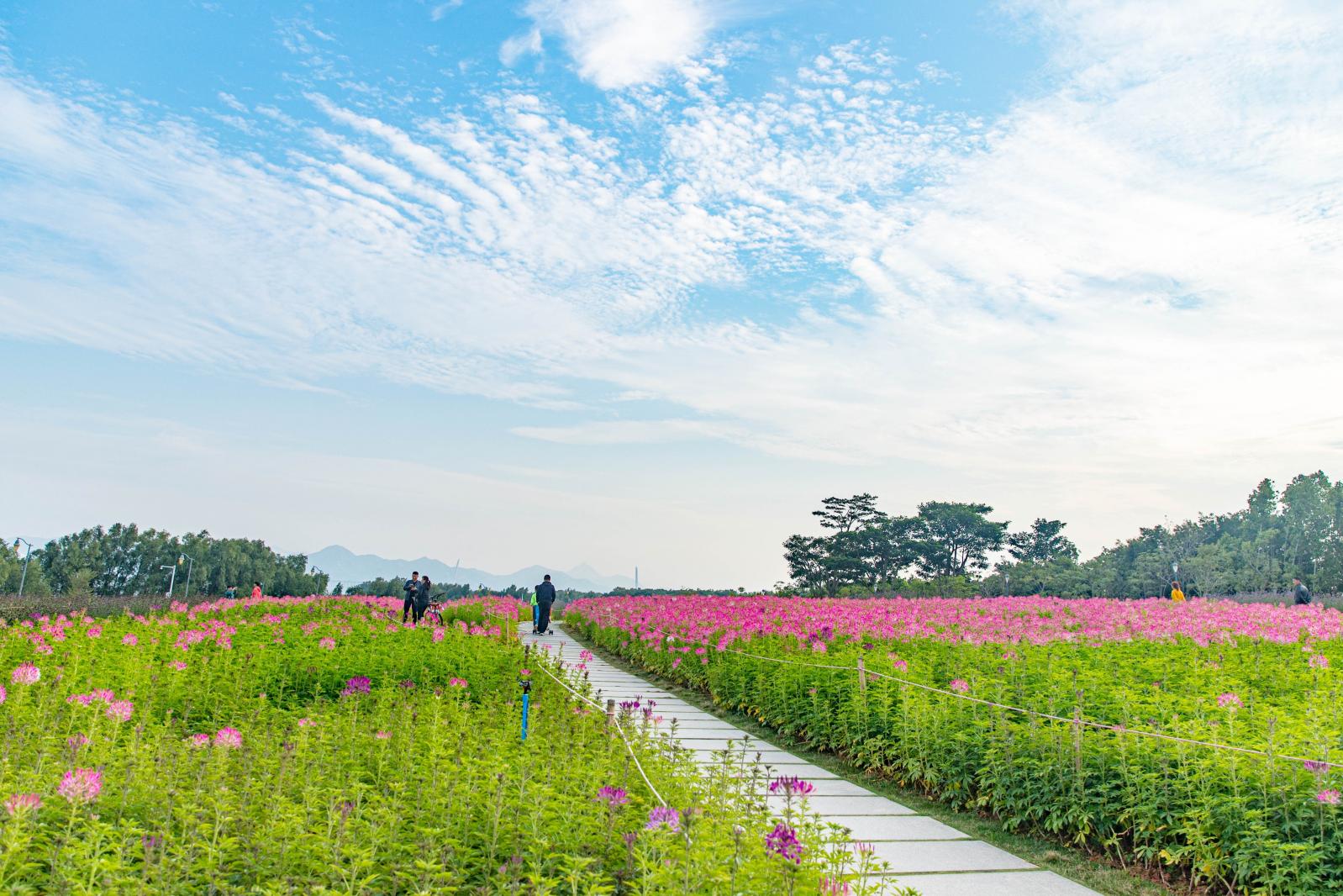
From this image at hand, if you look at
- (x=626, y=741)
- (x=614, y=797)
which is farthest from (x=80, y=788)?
(x=626, y=741)

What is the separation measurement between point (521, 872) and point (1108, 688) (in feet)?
15.3

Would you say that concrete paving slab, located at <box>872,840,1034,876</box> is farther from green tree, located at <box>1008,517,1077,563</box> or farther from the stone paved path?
green tree, located at <box>1008,517,1077,563</box>

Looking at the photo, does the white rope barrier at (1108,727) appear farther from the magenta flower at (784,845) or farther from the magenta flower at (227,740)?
the magenta flower at (227,740)

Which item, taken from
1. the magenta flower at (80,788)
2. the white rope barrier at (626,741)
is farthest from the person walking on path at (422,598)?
the magenta flower at (80,788)

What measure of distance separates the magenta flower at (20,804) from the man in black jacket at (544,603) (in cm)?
1642

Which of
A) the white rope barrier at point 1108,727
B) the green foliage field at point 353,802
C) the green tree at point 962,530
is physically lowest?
the green foliage field at point 353,802

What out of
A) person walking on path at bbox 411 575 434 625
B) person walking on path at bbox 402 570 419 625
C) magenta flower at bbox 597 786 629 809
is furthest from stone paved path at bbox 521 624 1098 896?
person walking on path at bbox 411 575 434 625

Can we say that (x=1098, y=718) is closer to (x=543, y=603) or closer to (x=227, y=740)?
(x=227, y=740)

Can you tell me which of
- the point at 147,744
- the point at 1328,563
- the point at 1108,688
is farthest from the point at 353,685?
the point at 1328,563

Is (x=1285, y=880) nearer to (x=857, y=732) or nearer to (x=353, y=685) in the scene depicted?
(x=857, y=732)

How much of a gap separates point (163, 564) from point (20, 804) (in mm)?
79473

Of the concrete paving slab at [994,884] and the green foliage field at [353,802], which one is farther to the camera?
the concrete paving slab at [994,884]

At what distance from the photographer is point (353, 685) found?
6738mm

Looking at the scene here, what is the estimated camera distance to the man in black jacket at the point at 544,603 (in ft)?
66.2
